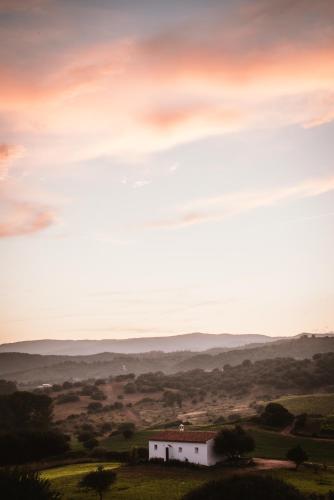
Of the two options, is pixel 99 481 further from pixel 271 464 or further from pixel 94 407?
pixel 94 407

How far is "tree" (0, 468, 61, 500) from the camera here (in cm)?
2075

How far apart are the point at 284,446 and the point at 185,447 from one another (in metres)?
14.7

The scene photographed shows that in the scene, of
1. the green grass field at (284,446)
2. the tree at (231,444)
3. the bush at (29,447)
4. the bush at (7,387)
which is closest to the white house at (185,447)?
the tree at (231,444)

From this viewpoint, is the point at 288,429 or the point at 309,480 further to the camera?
the point at 288,429

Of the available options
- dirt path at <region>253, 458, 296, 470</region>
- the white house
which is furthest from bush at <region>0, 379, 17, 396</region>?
dirt path at <region>253, 458, 296, 470</region>

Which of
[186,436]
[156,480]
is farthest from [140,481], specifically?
[186,436]

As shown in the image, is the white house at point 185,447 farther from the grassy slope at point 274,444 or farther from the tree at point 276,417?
the tree at point 276,417

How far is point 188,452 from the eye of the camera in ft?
162

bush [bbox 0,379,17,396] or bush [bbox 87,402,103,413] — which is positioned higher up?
bush [bbox 0,379,17,396]

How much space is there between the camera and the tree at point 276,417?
6669cm

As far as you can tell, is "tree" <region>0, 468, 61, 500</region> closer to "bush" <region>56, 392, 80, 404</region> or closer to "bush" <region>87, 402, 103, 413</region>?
"bush" <region>87, 402, 103, 413</region>

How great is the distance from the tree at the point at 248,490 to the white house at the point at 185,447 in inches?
833

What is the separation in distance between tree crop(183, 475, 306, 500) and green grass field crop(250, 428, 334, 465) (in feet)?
86.4

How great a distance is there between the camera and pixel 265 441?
59.3m
